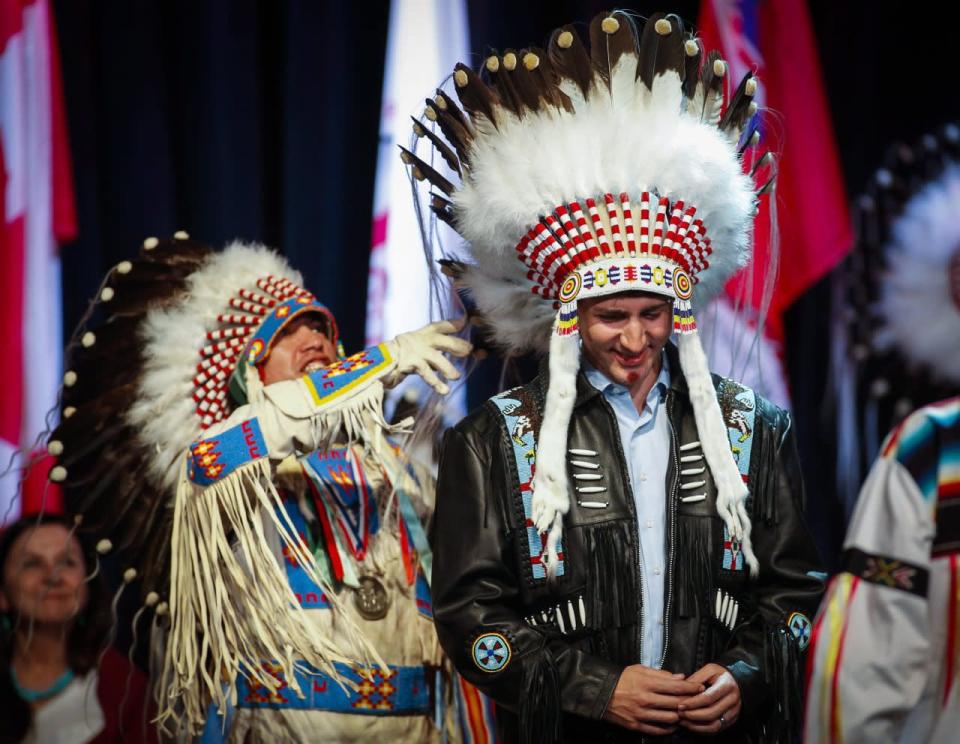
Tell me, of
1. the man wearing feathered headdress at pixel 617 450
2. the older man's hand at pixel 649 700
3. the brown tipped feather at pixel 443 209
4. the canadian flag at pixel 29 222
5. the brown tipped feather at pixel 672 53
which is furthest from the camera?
the canadian flag at pixel 29 222

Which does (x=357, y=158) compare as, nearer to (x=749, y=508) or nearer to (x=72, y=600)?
(x=72, y=600)

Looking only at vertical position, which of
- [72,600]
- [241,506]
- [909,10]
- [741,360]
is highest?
[909,10]

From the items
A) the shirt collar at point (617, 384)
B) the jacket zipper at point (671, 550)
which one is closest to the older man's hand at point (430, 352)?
the shirt collar at point (617, 384)

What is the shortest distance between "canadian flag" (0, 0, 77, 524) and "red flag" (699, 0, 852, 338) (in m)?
2.08

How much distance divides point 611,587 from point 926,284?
4.76 ft

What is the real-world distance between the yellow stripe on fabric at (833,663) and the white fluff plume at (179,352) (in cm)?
176

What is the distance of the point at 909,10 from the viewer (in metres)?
3.97

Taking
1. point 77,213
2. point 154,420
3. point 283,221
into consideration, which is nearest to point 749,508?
point 154,420

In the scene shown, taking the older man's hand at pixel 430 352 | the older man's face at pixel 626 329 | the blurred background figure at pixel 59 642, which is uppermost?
the older man's face at pixel 626 329

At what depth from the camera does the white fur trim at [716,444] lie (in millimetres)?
2453

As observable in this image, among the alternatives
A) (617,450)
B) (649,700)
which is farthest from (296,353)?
(649,700)

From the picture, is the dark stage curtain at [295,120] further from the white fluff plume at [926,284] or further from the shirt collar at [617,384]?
the shirt collar at [617,384]

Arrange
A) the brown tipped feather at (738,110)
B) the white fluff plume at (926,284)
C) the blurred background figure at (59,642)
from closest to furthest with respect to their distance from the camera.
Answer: the brown tipped feather at (738,110), the white fluff plume at (926,284), the blurred background figure at (59,642)

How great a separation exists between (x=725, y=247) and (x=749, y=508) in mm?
561
